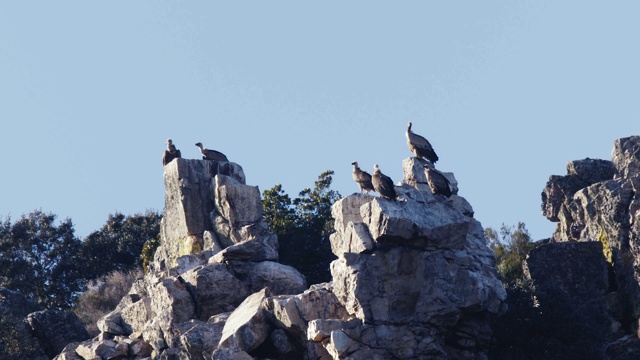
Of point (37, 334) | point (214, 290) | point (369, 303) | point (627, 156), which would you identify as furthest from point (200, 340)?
point (627, 156)

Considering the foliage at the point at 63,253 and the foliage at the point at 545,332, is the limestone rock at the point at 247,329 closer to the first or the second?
the foliage at the point at 545,332

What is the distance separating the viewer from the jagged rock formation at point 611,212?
172 ft

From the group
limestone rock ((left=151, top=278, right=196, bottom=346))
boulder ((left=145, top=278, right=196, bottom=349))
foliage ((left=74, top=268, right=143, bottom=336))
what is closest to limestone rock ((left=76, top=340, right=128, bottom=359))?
boulder ((left=145, top=278, right=196, bottom=349))

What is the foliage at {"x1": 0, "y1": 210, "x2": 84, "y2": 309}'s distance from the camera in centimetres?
7400

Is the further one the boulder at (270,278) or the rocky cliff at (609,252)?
the boulder at (270,278)

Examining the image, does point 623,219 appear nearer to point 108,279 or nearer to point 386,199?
point 386,199

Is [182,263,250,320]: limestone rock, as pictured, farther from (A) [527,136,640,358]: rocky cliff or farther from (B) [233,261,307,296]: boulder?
(A) [527,136,640,358]: rocky cliff

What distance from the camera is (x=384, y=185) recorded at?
148 feet

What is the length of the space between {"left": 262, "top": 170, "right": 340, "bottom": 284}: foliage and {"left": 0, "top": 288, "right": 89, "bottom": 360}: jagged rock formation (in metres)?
9.08

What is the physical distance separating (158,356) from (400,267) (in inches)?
332

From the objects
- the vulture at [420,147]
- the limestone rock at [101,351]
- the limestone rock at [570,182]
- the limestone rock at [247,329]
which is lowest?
the limestone rock at [247,329]

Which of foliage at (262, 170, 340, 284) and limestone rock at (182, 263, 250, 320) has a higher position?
foliage at (262, 170, 340, 284)

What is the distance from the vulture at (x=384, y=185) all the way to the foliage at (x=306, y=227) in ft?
51.4

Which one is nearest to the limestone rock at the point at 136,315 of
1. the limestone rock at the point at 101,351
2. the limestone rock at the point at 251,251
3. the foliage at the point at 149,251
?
the limestone rock at the point at 101,351
